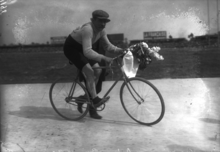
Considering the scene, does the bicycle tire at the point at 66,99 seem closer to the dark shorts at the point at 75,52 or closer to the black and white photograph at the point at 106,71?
the black and white photograph at the point at 106,71

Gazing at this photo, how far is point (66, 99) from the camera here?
4.81 metres

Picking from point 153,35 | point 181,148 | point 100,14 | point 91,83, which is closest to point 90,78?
point 91,83

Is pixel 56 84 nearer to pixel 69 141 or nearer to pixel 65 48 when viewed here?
pixel 65 48

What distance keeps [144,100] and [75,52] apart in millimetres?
1123

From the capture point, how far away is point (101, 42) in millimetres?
4539

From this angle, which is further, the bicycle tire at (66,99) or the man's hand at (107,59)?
the bicycle tire at (66,99)

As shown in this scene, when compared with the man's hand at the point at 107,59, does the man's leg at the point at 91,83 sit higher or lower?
lower

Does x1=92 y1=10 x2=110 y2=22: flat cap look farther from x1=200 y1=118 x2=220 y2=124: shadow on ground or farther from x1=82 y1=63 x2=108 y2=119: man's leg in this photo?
x1=200 y1=118 x2=220 y2=124: shadow on ground

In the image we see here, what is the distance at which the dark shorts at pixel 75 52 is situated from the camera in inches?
173

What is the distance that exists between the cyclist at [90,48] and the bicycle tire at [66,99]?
0.12 m

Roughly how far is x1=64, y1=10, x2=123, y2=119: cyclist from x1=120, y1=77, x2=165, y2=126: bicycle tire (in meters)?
0.35

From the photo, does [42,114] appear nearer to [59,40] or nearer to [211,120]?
[59,40]

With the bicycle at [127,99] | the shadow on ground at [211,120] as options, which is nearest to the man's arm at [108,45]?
the bicycle at [127,99]

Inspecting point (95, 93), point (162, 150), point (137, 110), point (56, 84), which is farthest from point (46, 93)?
point (162, 150)
